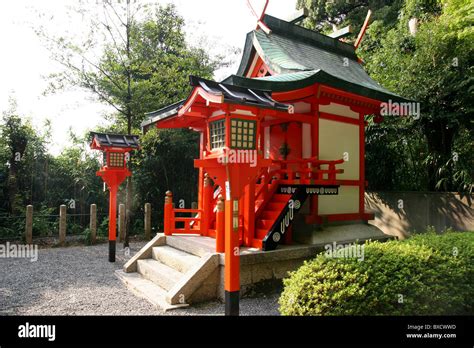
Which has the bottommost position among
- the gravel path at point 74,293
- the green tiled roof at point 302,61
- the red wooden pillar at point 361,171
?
the gravel path at point 74,293

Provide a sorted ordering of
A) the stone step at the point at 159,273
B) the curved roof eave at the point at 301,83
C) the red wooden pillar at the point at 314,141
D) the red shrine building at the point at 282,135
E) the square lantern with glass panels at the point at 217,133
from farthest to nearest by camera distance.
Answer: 1. the red wooden pillar at the point at 314,141
2. the stone step at the point at 159,273
3. the curved roof eave at the point at 301,83
4. the square lantern with glass panels at the point at 217,133
5. the red shrine building at the point at 282,135

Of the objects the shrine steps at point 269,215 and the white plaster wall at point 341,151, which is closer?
the shrine steps at point 269,215

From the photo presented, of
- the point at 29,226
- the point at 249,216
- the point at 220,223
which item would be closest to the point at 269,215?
the point at 249,216

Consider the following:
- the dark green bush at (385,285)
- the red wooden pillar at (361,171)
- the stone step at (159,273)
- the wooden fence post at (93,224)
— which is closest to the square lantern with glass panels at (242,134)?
the dark green bush at (385,285)

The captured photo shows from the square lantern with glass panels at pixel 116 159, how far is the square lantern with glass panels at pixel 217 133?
4.61 meters

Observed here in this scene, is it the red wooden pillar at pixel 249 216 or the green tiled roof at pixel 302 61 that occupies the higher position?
the green tiled roof at pixel 302 61

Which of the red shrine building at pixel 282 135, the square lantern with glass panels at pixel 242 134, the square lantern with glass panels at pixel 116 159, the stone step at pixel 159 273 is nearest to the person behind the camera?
the square lantern with glass panels at pixel 242 134

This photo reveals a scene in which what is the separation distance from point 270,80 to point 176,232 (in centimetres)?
426

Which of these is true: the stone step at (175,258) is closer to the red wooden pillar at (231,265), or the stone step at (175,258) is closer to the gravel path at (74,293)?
the gravel path at (74,293)

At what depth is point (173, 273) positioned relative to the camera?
22.3ft

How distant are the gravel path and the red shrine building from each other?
1.22 m

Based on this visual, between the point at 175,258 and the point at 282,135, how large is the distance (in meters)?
3.76

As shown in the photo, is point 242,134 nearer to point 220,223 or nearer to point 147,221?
point 220,223

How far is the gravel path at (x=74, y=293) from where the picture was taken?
553cm
